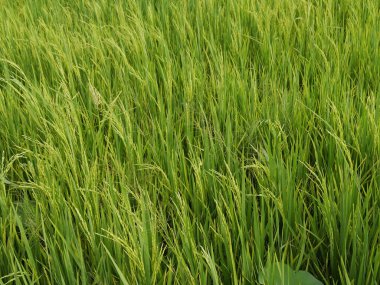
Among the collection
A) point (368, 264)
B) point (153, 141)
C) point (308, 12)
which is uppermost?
point (308, 12)

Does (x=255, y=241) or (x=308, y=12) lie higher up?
(x=308, y=12)

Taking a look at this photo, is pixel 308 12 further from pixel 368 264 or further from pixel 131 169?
pixel 368 264

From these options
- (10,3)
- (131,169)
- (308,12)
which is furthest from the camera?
(10,3)

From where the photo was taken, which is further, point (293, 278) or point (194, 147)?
point (194, 147)

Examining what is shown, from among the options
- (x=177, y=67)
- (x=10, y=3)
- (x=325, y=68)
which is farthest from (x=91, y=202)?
(x=10, y=3)

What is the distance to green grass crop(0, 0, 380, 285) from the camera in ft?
2.98

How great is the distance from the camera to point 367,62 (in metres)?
1.51

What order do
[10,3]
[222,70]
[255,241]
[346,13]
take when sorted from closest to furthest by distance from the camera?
[255,241], [222,70], [346,13], [10,3]

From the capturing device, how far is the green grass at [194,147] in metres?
0.91

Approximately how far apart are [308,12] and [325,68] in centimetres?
28

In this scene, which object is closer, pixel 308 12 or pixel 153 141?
pixel 153 141

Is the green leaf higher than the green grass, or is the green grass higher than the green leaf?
the green grass

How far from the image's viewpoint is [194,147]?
1229 mm

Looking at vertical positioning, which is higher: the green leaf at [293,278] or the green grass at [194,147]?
the green grass at [194,147]
